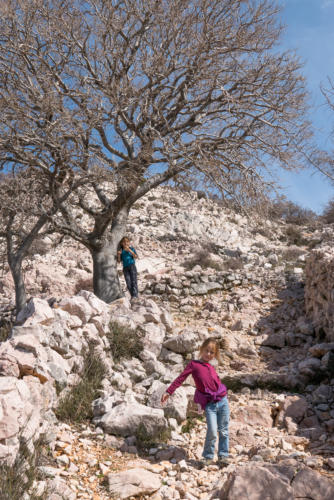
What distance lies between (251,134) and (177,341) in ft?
17.9

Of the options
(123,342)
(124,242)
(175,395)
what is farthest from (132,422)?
(124,242)

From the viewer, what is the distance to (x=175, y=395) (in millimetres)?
4895

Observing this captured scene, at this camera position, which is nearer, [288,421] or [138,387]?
[288,421]

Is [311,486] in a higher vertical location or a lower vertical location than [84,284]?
lower

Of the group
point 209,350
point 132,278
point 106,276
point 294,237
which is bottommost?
point 209,350

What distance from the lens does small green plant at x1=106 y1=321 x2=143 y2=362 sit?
20.1 ft

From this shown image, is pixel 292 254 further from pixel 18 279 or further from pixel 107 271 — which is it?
pixel 18 279

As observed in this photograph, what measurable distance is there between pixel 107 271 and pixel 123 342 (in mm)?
3548

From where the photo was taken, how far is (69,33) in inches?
355

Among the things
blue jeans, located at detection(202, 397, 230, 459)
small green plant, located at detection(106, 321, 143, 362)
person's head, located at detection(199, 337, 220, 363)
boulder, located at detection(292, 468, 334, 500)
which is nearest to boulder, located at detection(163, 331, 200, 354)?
small green plant, located at detection(106, 321, 143, 362)

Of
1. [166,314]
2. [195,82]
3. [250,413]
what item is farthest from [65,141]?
[250,413]

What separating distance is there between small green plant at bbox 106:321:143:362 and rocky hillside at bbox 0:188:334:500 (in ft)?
0.08

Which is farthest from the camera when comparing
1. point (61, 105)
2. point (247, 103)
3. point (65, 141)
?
point (247, 103)

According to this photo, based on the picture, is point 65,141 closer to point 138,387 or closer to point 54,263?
point 138,387
